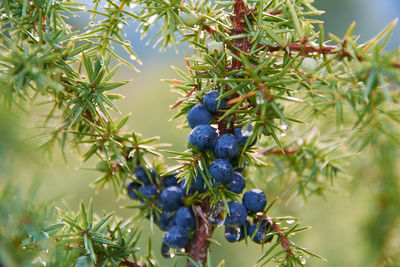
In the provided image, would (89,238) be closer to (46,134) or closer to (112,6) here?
(46,134)

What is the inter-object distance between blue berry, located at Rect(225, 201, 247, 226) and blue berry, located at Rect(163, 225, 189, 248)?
2.6 inches

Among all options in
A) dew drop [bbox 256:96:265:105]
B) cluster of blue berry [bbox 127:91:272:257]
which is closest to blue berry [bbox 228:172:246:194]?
cluster of blue berry [bbox 127:91:272:257]

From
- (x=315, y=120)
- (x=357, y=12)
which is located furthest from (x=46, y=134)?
(x=357, y=12)

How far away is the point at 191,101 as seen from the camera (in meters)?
0.41

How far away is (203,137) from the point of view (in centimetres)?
36

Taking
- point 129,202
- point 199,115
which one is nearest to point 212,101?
point 199,115

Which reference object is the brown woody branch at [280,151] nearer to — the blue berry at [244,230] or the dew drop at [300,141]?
the dew drop at [300,141]

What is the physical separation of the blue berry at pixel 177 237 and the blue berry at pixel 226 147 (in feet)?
0.40

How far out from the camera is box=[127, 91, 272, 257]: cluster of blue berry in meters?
0.36

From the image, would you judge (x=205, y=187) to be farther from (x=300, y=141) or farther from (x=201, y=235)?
(x=300, y=141)

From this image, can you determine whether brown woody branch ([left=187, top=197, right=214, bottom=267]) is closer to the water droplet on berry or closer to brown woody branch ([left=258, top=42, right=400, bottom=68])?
the water droplet on berry

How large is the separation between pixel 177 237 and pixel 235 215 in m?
0.08

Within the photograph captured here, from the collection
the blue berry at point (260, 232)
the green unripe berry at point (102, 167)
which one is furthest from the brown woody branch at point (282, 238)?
the green unripe berry at point (102, 167)

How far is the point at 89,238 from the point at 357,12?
15.7 feet
